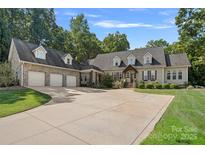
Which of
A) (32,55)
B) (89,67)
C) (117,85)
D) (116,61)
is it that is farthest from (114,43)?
(32,55)

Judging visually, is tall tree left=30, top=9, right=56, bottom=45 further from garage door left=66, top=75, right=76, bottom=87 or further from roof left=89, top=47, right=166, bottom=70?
garage door left=66, top=75, right=76, bottom=87

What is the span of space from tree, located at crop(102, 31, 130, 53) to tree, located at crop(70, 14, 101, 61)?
265cm

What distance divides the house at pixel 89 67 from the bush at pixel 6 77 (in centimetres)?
62

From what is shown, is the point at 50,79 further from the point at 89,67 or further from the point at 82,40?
the point at 82,40

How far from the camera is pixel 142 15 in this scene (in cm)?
799

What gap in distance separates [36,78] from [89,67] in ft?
25.9

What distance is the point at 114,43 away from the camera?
130 ft

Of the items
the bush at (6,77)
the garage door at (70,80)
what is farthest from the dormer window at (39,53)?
the garage door at (70,80)

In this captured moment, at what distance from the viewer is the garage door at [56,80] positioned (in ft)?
70.9

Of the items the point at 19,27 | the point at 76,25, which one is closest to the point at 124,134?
the point at 19,27

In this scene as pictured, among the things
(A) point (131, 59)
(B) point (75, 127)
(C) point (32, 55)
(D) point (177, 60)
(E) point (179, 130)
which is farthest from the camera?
(A) point (131, 59)

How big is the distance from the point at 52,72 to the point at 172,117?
56.7 ft

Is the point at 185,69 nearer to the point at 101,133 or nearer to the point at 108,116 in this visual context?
the point at 108,116

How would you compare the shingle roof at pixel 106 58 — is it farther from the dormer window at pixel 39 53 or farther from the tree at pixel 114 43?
the tree at pixel 114 43
